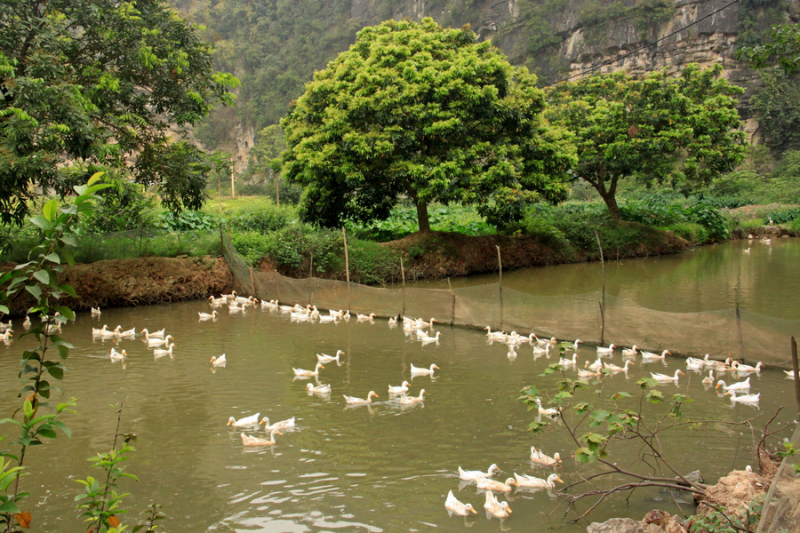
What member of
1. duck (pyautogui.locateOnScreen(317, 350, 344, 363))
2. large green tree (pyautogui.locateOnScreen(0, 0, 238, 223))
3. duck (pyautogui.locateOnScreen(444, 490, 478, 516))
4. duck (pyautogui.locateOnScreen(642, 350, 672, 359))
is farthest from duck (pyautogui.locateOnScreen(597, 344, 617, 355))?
large green tree (pyautogui.locateOnScreen(0, 0, 238, 223))

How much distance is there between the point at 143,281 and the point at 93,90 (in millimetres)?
4978

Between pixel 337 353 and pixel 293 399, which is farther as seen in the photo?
pixel 337 353

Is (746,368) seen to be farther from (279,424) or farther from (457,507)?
(279,424)

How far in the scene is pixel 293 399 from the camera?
28.6ft

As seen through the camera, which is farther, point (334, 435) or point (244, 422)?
point (244, 422)

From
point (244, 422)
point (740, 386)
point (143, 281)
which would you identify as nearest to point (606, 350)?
point (740, 386)

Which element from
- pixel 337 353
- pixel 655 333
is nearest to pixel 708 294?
pixel 655 333

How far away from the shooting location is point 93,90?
13773 millimetres

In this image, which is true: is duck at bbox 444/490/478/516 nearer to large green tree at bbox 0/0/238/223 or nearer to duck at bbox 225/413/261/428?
duck at bbox 225/413/261/428

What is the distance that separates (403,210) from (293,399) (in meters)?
24.3

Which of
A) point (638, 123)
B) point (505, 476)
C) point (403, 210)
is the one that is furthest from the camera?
point (403, 210)

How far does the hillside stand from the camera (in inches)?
1973

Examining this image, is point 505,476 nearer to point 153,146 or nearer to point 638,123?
point 153,146

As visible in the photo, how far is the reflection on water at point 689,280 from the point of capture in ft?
50.4
